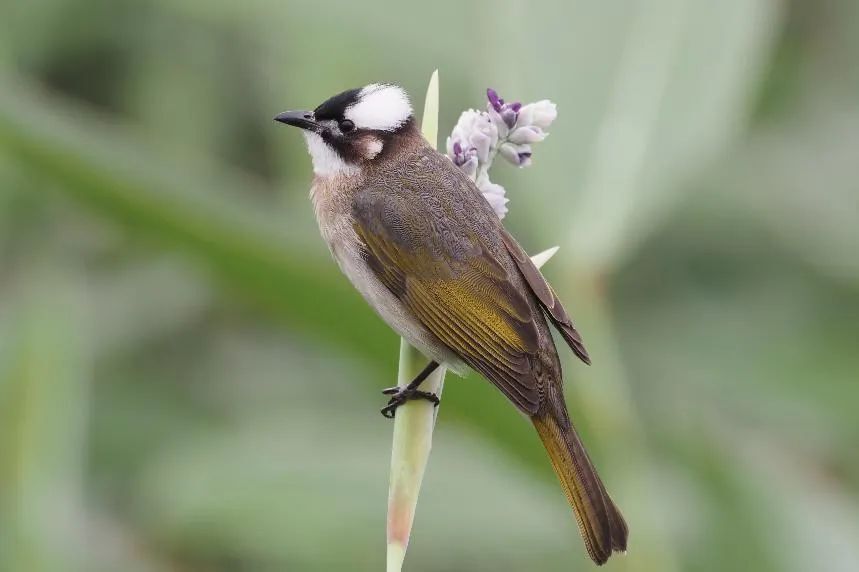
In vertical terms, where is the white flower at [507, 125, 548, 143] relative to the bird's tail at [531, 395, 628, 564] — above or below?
above

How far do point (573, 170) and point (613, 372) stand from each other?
0.41m

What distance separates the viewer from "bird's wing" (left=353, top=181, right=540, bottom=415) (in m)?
2.18

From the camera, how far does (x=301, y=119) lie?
2.38m

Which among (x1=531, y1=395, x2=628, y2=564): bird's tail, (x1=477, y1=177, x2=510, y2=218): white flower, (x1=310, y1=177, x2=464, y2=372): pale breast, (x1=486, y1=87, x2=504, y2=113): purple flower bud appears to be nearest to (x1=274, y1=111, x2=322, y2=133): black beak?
(x1=310, y1=177, x2=464, y2=372): pale breast

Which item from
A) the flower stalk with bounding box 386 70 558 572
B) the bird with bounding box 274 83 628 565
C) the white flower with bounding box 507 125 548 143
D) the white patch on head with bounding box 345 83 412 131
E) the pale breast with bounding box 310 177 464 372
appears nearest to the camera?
the flower stalk with bounding box 386 70 558 572

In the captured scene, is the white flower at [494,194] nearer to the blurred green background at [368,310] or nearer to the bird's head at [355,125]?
the blurred green background at [368,310]

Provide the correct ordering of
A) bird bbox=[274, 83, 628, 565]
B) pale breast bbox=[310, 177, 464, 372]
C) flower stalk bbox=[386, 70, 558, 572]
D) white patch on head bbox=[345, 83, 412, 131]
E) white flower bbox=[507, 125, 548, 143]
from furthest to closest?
white patch on head bbox=[345, 83, 412, 131], pale breast bbox=[310, 177, 464, 372], bird bbox=[274, 83, 628, 565], white flower bbox=[507, 125, 548, 143], flower stalk bbox=[386, 70, 558, 572]

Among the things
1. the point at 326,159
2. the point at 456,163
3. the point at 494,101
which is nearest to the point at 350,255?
the point at 326,159

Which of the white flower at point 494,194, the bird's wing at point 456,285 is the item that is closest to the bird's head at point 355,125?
the bird's wing at point 456,285

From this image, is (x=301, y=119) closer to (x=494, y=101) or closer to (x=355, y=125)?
(x=355, y=125)

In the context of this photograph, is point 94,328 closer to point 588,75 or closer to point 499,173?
point 499,173

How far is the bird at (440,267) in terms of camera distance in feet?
6.93

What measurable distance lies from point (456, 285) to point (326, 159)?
0.40 meters

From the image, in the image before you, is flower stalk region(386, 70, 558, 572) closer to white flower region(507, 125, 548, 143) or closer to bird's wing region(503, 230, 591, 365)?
white flower region(507, 125, 548, 143)
